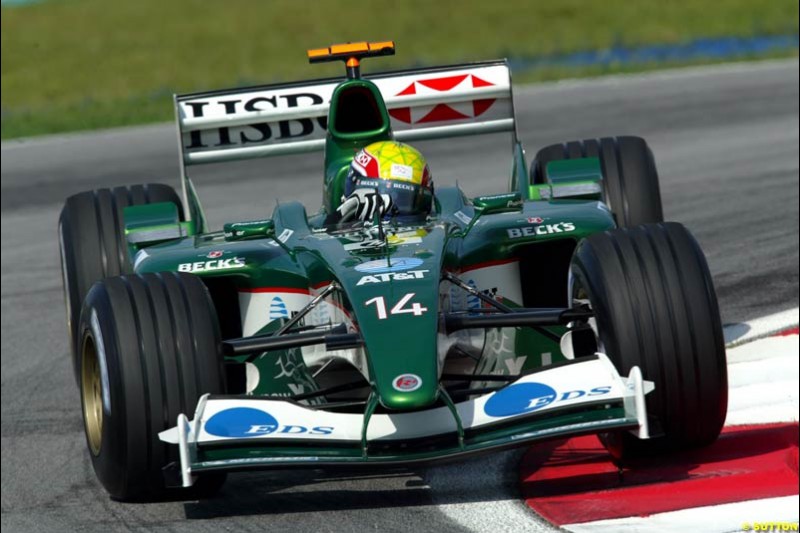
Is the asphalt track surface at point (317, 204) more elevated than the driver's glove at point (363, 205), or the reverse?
the driver's glove at point (363, 205)

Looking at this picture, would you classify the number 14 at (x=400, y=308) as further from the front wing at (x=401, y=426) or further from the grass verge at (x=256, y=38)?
the grass verge at (x=256, y=38)

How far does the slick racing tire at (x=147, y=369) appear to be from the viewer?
5.94 m

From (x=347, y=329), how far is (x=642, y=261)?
1.21 metres

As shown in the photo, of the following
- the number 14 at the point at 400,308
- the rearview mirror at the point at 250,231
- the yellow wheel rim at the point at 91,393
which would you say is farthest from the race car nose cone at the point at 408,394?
the rearview mirror at the point at 250,231

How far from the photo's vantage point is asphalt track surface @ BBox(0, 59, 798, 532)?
6281 mm

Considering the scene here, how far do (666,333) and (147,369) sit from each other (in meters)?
2.00

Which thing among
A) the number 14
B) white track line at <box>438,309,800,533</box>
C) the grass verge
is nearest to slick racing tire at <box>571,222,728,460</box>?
white track line at <box>438,309,800,533</box>

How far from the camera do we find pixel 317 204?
15094 millimetres

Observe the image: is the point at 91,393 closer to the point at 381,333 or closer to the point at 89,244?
the point at 381,333

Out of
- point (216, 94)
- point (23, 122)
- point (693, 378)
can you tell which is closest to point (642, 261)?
point (693, 378)

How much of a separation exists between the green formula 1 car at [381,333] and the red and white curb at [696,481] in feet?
0.59

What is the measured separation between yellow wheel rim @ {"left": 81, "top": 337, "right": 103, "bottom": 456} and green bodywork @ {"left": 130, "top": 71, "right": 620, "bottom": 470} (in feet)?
2.31

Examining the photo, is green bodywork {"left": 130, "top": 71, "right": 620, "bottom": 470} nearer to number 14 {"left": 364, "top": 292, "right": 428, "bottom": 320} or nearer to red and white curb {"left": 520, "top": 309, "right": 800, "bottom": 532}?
number 14 {"left": 364, "top": 292, "right": 428, "bottom": 320}

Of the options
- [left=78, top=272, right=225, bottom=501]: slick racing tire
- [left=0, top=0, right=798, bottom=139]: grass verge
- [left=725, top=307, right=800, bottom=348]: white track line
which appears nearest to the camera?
[left=78, top=272, right=225, bottom=501]: slick racing tire
